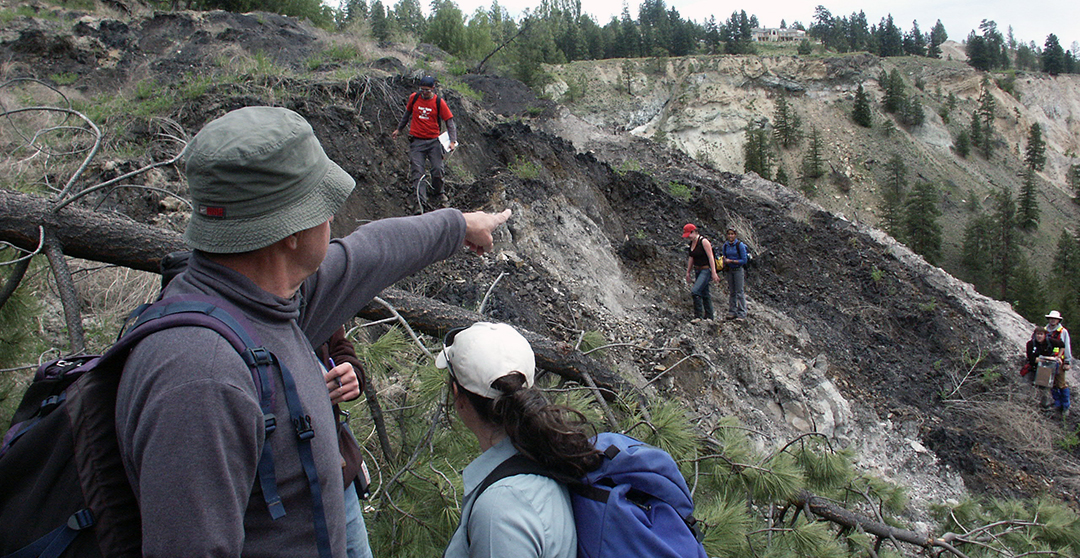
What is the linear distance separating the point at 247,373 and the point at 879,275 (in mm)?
13140

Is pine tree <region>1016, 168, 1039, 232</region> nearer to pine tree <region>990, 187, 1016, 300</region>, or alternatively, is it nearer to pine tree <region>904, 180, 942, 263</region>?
pine tree <region>990, 187, 1016, 300</region>

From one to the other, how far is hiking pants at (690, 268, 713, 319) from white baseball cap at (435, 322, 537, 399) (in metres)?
7.57

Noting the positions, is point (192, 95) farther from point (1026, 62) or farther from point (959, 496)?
point (1026, 62)

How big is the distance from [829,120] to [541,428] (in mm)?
49042

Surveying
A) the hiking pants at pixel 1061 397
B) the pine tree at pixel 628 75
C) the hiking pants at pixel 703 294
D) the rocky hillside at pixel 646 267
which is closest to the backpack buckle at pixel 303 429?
the rocky hillside at pixel 646 267

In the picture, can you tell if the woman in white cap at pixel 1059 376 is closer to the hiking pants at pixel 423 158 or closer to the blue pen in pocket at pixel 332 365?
the hiking pants at pixel 423 158

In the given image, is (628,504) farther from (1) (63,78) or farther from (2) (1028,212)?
(2) (1028,212)

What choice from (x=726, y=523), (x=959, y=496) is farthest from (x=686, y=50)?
(x=726, y=523)

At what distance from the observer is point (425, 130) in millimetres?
7594

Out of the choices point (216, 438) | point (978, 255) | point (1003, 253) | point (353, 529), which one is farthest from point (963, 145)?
point (216, 438)

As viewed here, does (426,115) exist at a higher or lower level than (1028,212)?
higher

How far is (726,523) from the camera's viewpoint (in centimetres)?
212

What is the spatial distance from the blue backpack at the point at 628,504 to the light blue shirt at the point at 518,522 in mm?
28

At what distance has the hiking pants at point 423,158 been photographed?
25.4ft
